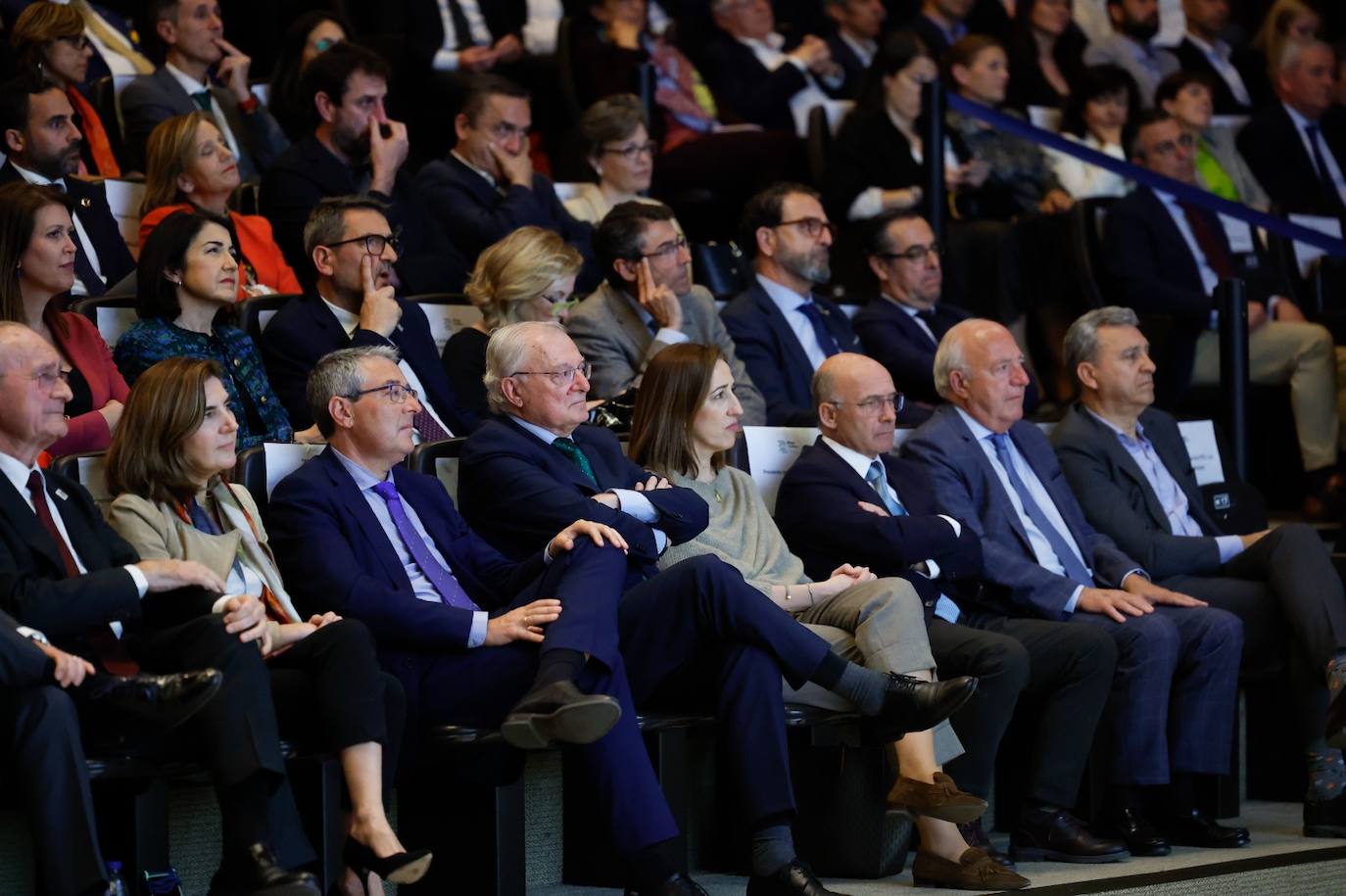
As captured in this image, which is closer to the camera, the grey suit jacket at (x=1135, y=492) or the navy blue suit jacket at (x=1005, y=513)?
the navy blue suit jacket at (x=1005, y=513)

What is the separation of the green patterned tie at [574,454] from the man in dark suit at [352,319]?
1.96 feet

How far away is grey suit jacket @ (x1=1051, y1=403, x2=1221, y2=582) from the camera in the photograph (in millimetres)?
5266

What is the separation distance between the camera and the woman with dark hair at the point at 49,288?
4.34 m

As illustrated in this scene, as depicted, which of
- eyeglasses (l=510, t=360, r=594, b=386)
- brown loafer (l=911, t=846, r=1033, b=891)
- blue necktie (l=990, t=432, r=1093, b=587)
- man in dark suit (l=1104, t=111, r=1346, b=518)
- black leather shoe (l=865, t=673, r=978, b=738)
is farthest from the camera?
man in dark suit (l=1104, t=111, r=1346, b=518)

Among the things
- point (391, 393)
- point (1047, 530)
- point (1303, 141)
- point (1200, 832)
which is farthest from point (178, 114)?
point (1303, 141)

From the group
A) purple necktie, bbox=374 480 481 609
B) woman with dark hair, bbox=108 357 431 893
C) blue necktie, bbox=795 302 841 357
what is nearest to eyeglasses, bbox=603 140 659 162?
blue necktie, bbox=795 302 841 357

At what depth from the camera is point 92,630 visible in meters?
3.53

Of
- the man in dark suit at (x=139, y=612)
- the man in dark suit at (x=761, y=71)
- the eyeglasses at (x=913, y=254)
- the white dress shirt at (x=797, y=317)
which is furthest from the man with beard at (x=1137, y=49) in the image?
the man in dark suit at (x=139, y=612)

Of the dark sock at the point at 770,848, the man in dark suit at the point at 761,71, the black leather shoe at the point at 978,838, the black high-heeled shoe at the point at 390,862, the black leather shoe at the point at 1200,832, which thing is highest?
the man in dark suit at the point at 761,71

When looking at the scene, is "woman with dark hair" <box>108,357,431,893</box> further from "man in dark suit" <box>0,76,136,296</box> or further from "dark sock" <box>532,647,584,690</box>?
"man in dark suit" <box>0,76,136,296</box>

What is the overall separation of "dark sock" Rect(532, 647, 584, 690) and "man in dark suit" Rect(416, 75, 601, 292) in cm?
249

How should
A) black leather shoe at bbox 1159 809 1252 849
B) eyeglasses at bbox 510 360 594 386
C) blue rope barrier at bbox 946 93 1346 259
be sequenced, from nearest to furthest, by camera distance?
1. eyeglasses at bbox 510 360 594 386
2. black leather shoe at bbox 1159 809 1252 849
3. blue rope barrier at bbox 946 93 1346 259

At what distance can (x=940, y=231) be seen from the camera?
21.5ft

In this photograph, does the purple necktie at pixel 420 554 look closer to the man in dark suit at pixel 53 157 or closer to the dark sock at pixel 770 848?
the dark sock at pixel 770 848
